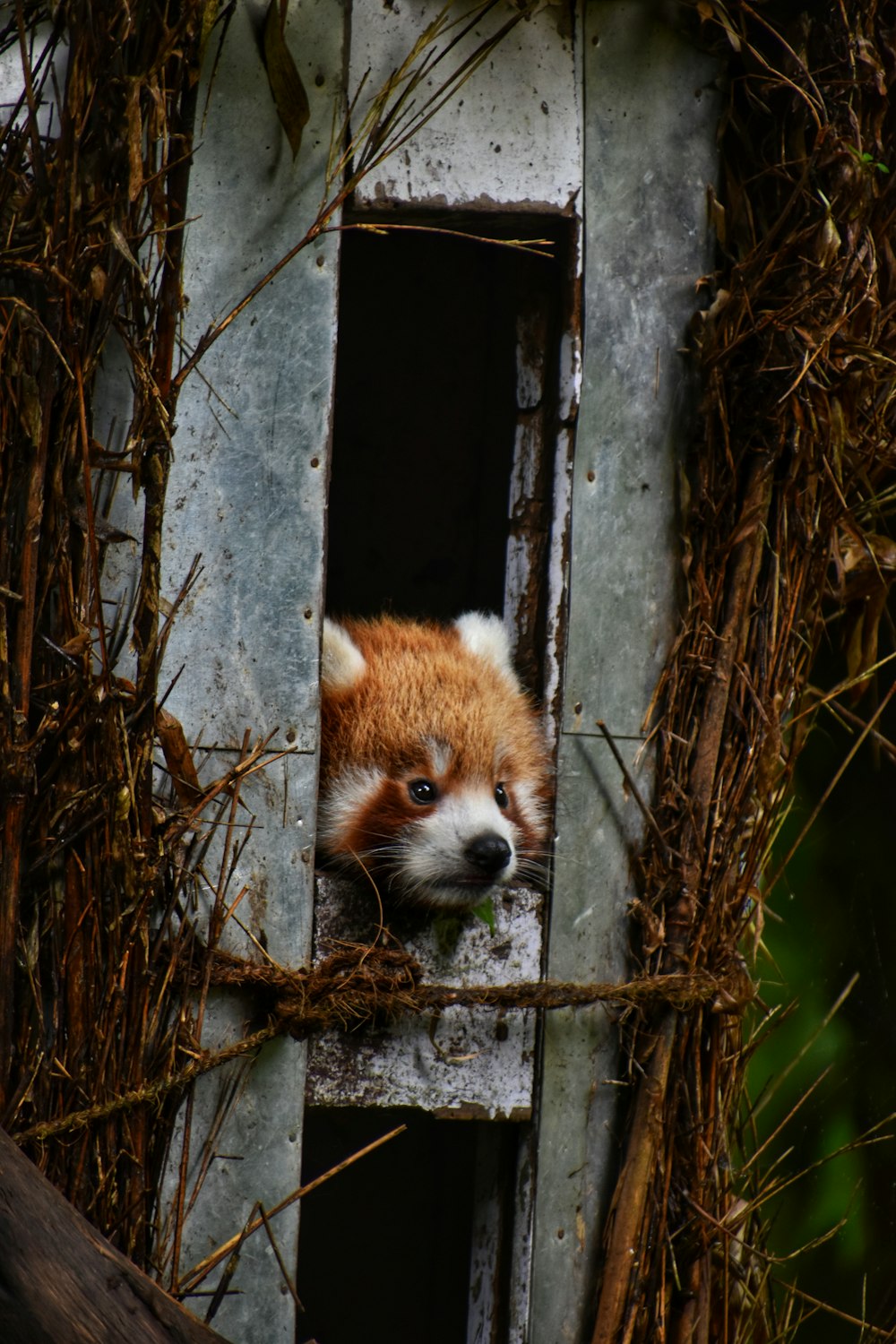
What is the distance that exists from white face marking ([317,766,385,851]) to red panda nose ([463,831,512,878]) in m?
0.36


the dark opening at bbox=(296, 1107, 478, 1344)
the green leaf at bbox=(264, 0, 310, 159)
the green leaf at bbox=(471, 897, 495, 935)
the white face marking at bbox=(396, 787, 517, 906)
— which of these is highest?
the green leaf at bbox=(264, 0, 310, 159)

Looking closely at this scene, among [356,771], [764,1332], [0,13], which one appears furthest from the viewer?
[764,1332]

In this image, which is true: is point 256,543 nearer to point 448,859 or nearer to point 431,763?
point 431,763

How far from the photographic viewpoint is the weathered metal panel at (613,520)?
358cm

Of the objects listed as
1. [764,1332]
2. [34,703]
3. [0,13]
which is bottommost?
[764,1332]

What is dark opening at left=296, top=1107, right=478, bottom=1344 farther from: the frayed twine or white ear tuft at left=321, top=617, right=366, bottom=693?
white ear tuft at left=321, top=617, right=366, bottom=693

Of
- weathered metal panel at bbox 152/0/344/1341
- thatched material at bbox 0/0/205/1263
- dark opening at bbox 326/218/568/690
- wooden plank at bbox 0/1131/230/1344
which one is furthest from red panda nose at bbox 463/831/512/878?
dark opening at bbox 326/218/568/690

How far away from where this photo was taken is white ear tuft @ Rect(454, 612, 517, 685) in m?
3.84

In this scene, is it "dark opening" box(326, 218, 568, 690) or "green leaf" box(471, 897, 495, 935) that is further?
"dark opening" box(326, 218, 568, 690)

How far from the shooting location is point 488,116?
3.52 meters

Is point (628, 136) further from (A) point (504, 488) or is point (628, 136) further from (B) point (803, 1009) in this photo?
(B) point (803, 1009)

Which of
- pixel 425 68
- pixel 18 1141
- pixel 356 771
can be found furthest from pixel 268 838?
pixel 425 68

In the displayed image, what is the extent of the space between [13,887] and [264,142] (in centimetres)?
184

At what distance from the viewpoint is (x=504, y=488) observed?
5.01 metres
